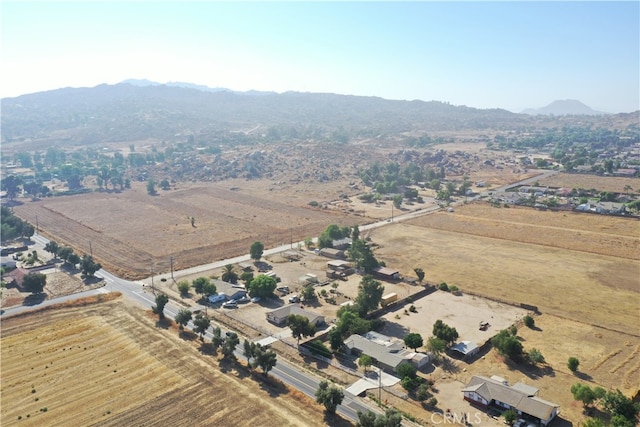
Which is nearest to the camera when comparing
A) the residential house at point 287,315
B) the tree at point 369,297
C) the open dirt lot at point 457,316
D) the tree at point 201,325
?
the tree at point 201,325

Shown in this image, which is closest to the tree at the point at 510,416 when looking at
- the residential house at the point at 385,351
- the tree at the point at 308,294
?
the residential house at the point at 385,351

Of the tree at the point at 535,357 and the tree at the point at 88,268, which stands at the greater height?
the tree at the point at 535,357

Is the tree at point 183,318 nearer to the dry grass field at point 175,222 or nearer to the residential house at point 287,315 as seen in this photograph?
the residential house at point 287,315

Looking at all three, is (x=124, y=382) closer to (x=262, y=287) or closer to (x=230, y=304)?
(x=230, y=304)

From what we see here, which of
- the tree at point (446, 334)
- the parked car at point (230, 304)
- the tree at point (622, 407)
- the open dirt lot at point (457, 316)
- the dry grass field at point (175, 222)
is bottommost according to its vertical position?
the dry grass field at point (175, 222)

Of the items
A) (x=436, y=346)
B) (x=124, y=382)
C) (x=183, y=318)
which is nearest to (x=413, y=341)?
(x=436, y=346)

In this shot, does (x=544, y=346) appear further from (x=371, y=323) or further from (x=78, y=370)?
(x=78, y=370)

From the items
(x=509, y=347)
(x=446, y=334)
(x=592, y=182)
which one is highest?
(x=592, y=182)

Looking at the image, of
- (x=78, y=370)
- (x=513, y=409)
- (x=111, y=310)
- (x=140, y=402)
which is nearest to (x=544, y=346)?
(x=513, y=409)
